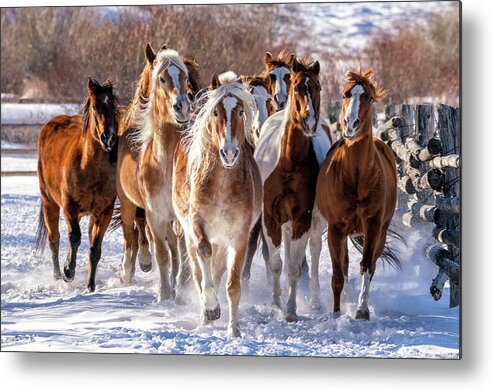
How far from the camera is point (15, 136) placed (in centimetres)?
701

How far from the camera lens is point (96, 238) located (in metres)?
7.09

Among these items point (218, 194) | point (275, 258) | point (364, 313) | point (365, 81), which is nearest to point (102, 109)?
point (218, 194)

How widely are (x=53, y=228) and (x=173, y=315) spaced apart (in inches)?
34.7

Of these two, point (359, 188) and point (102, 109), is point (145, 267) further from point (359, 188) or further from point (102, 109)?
point (359, 188)

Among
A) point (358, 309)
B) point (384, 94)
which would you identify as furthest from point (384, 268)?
point (384, 94)

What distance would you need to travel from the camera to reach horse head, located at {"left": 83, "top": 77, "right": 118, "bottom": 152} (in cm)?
694

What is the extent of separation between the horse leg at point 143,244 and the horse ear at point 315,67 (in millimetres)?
1379

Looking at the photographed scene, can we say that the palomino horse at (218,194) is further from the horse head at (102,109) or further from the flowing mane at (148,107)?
the horse head at (102,109)

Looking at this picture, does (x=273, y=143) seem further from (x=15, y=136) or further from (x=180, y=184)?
(x=15, y=136)

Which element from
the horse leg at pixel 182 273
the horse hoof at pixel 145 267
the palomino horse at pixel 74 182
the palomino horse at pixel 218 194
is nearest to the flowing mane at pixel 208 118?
the palomino horse at pixel 218 194

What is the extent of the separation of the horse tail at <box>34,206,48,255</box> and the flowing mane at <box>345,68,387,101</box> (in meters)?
1.88

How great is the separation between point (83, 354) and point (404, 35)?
238 cm

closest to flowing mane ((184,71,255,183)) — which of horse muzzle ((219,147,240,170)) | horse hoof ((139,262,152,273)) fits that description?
horse muzzle ((219,147,240,170))

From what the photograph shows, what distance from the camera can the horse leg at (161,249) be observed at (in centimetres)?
695
